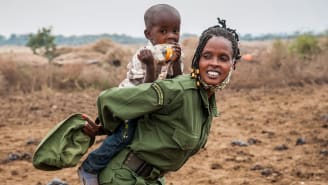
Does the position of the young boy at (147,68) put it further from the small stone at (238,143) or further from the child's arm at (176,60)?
the small stone at (238,143)

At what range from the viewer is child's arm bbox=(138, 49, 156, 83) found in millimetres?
2506

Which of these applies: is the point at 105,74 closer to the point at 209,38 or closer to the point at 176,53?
the point at 176,53

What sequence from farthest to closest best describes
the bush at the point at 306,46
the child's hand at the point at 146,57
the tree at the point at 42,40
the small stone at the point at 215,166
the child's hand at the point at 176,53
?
the tree at the point at 42,40 < the bush at the point at 306,46 < the small stone at the point at 215,166 < the child's hand at the point at 176,53 < the child's hand at the point at 146,57

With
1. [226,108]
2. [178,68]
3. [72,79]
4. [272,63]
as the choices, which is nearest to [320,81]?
[272,63]

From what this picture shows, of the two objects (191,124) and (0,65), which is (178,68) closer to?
(191,124)

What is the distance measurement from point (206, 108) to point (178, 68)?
1.20ft

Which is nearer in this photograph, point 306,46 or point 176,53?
point 176,53

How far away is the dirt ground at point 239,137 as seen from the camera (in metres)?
5.96

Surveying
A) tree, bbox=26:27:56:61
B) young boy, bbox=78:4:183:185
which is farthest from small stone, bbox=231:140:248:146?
tree, bbox=26:27:56:61

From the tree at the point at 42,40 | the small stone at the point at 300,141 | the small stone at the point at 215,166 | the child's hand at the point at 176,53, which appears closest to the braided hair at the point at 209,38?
the child's hand at the point at 176,53

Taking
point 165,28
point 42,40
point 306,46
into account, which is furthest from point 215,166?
point 42,40

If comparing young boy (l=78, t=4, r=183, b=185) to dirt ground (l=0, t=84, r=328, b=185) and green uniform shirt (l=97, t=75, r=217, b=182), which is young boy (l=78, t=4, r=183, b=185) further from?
dirt ground (l=0, t=84, r=328, b=185)

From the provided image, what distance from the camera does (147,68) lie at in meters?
2.52

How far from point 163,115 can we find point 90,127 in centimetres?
37
